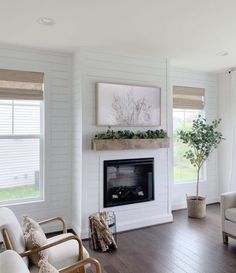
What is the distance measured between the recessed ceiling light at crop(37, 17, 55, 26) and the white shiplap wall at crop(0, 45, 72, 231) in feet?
3.19

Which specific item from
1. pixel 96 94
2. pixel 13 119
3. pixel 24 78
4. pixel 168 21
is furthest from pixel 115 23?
pixel 13 119

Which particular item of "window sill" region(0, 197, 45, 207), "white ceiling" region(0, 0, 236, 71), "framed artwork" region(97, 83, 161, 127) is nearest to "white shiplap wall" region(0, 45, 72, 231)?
"window sill" region(0, 197, 45, 207)

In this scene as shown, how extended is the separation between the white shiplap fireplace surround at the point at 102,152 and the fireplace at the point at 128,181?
0.08 m

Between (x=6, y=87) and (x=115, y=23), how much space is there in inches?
70.9

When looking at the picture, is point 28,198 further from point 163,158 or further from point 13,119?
point 163,158

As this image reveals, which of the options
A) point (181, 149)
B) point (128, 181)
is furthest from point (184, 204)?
point (128, 181)

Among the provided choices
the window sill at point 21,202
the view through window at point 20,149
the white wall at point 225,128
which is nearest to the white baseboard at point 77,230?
the window sill at point 21,202

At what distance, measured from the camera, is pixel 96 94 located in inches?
148

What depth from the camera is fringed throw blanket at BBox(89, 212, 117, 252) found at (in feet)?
10.8

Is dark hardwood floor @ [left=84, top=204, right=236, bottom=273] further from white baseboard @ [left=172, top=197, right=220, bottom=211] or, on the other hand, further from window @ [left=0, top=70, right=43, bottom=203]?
window @ [left=0, top=70, right=43, bottom=203]

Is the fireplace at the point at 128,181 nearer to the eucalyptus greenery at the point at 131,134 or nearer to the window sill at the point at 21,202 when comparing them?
the eucalyptus greenery at the point at 131,134

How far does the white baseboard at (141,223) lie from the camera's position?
387 centimetres

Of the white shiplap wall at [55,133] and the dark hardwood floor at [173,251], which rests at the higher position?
the white shiplap wall at [55,133]

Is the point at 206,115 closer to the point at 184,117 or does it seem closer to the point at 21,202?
the point at 184,117
